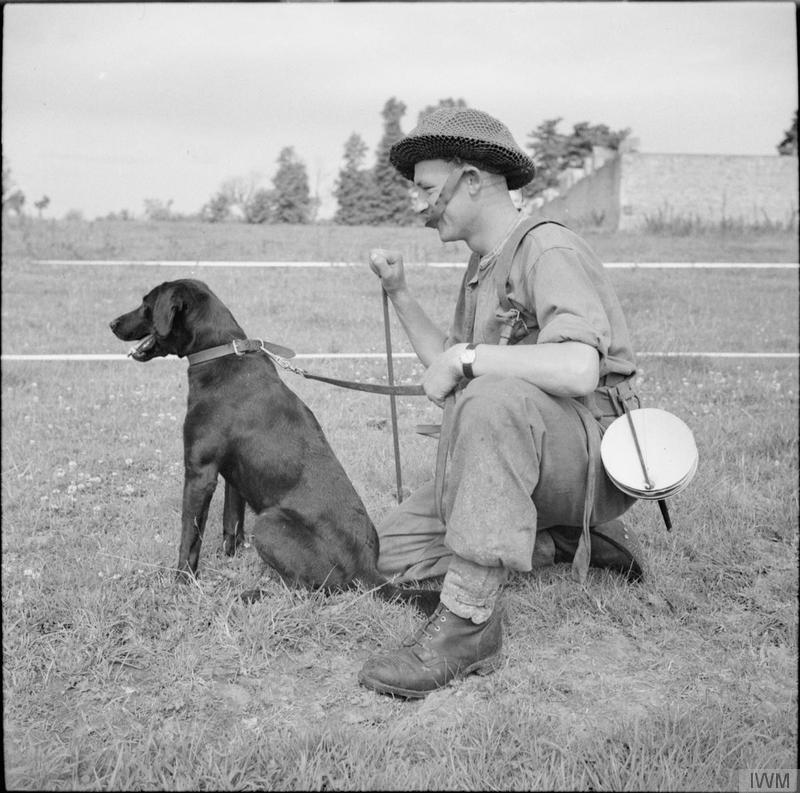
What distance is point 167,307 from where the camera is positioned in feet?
10.2

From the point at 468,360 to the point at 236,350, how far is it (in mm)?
1064

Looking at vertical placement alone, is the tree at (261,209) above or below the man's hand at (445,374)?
above

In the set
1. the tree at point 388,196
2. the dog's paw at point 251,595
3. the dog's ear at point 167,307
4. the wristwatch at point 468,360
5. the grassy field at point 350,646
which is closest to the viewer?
the grassy field at point 350,646

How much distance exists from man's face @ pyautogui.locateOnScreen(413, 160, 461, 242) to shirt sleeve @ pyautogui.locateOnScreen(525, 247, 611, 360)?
41 centimetres

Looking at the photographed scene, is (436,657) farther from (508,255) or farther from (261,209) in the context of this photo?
(261,209)

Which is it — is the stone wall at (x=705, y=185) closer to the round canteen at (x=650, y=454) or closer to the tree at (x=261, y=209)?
the tree at (x=261, y=209)

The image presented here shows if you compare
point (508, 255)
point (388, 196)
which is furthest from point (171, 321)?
point (388, 196)

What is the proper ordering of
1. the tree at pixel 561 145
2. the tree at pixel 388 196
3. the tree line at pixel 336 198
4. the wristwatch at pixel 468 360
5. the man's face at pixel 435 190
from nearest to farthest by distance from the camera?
the wristwatch at pixel 468 360 < the man's face at pixel 435 190 < the tree line at pixel 336 198 < the tree at pixel 388 196 < the tree at pixel 561 145

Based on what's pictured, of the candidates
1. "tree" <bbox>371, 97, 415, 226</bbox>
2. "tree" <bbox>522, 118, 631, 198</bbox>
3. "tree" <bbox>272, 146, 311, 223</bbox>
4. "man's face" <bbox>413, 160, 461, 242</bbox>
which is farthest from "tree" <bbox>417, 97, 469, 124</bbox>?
"tree" <bbox>522, 118, 631, 198</bbox>

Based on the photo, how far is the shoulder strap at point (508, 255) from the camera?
2.59 meters

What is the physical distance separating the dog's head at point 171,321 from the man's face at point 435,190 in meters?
0.99

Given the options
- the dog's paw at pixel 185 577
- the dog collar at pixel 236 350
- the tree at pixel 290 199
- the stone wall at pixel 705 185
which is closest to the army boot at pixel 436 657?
the dog's paw at pixel 185 577

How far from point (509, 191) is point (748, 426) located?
2.98 m

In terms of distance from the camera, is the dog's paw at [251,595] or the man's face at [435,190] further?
the dog's paw at [251,595]
